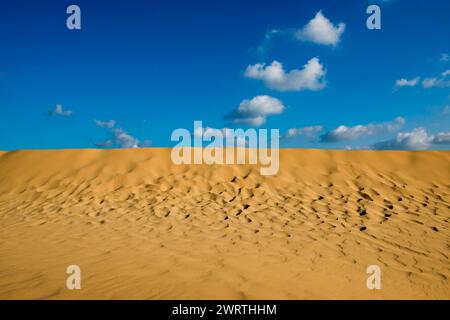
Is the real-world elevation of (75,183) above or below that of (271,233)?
above

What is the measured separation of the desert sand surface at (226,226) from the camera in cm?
421

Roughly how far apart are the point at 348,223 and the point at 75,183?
32.7 ft

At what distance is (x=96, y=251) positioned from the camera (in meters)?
5.64

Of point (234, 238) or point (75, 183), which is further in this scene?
point (75, 183)

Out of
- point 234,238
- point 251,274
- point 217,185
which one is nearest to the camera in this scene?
point 251,274

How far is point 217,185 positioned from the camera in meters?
10.5

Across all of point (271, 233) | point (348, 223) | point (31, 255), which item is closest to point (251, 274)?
point (271, 233)

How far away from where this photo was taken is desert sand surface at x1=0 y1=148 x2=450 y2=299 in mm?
4211

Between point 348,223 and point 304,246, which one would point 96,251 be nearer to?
→ point 304,246

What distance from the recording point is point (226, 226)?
275 inches
